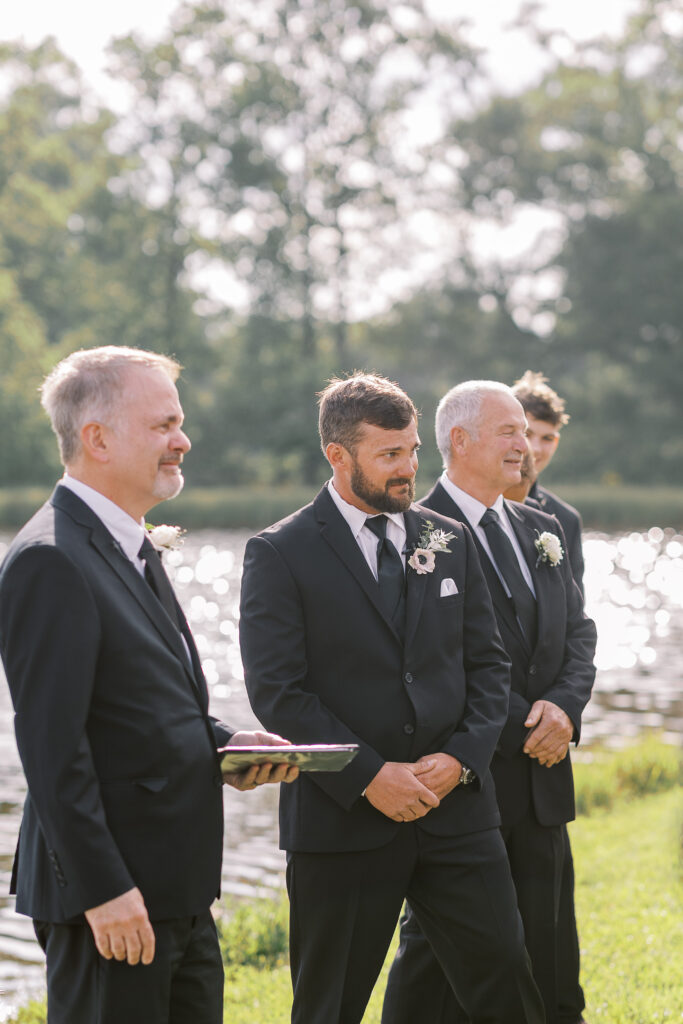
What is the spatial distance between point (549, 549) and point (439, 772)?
1.32 meters

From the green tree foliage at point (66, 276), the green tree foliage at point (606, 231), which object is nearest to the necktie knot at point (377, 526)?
the green tree foliage at point (66, 276)

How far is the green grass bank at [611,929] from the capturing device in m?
5.31

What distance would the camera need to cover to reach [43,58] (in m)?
61.3

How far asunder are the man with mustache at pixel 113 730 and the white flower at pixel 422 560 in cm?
87

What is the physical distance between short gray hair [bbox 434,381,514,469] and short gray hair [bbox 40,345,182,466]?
5.91 ft

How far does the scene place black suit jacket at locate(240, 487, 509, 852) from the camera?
3889mm

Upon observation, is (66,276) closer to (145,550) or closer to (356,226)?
(356,226)

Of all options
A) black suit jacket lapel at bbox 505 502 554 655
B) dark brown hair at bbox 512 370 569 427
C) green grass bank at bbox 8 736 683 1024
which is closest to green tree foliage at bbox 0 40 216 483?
green grass bank at bbox 8 736 683 1024

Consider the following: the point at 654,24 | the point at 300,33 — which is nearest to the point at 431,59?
the point at 300,33

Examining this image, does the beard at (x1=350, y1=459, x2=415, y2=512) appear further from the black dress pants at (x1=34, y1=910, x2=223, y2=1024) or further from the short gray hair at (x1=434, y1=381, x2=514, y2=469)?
the black dress pants at (x1=34, y1=910, x2=223, y2=1024)

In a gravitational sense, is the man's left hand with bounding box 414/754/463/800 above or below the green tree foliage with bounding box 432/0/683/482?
below

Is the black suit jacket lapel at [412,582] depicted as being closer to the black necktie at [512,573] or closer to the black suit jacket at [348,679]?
the black suit jacket at [348,679]

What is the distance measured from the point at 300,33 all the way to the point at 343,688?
50266mm

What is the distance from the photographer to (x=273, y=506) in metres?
43.0
